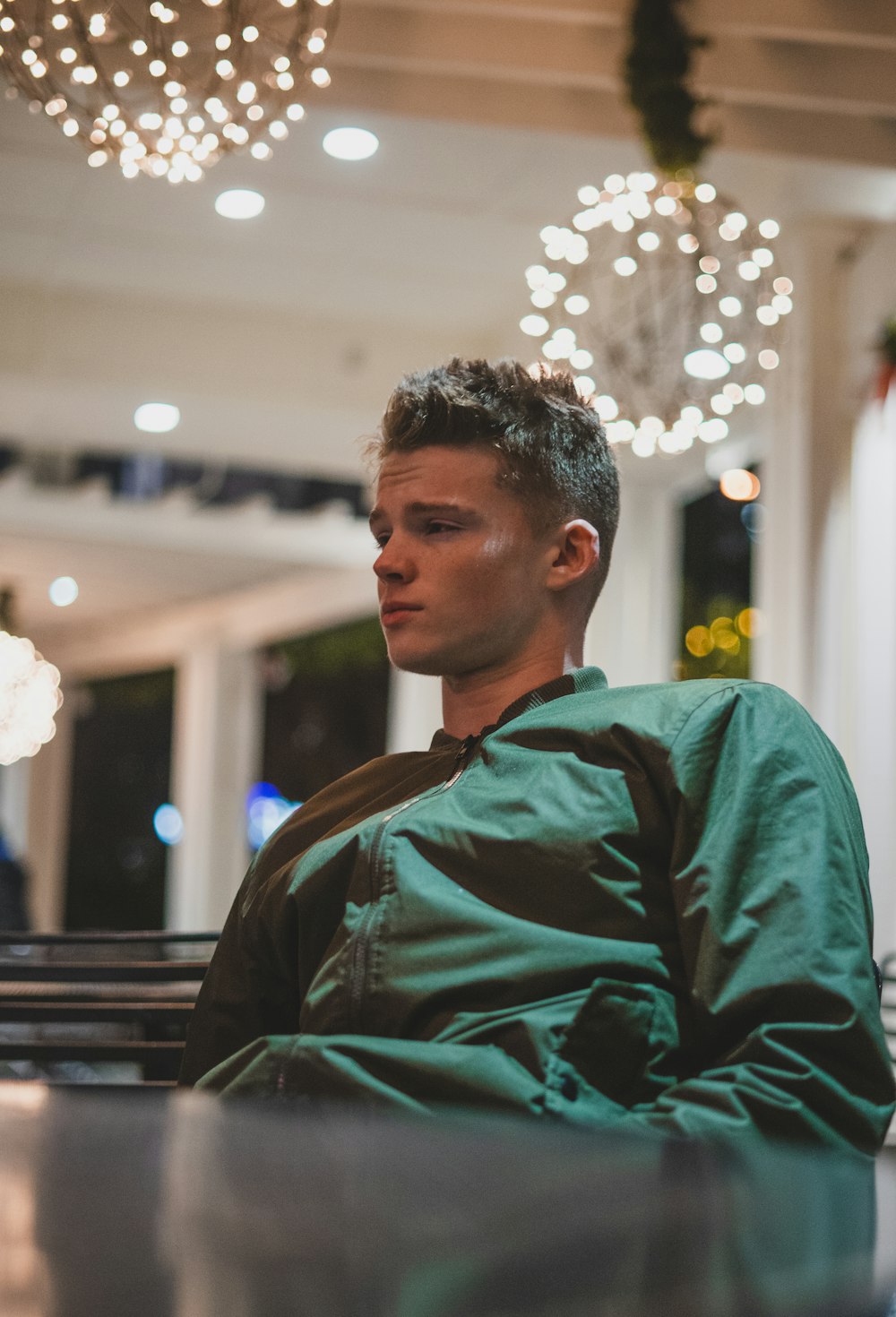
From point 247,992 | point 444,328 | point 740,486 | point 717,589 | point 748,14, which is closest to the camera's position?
point 247,992

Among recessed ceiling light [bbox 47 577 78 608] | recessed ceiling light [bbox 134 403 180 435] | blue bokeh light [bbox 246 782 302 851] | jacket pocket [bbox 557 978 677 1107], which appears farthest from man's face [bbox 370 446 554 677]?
blue bokeh light [bbox 246 782 302 851]

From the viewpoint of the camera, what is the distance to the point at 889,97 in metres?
4.23

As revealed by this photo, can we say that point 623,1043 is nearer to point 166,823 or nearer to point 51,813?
point 166,823

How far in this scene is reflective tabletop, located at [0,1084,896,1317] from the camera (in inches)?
13.1

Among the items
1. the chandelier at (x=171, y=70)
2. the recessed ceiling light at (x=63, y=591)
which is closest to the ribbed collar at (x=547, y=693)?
the chandelier at (x=171, y=70)

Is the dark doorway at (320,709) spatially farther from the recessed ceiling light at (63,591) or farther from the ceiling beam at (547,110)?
the ceiling beam at (547,110)

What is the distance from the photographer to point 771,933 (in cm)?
102

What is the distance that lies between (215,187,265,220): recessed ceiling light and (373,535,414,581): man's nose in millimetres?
4099

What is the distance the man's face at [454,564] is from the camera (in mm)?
1351

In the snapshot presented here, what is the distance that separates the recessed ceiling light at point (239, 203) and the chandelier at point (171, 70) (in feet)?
7.24

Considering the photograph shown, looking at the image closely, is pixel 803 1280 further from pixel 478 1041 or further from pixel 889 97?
pixel 889 97

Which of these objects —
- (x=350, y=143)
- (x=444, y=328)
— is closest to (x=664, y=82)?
(x=350, y=143)

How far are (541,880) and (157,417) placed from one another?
608 cm

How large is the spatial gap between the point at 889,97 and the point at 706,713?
3692 mm
